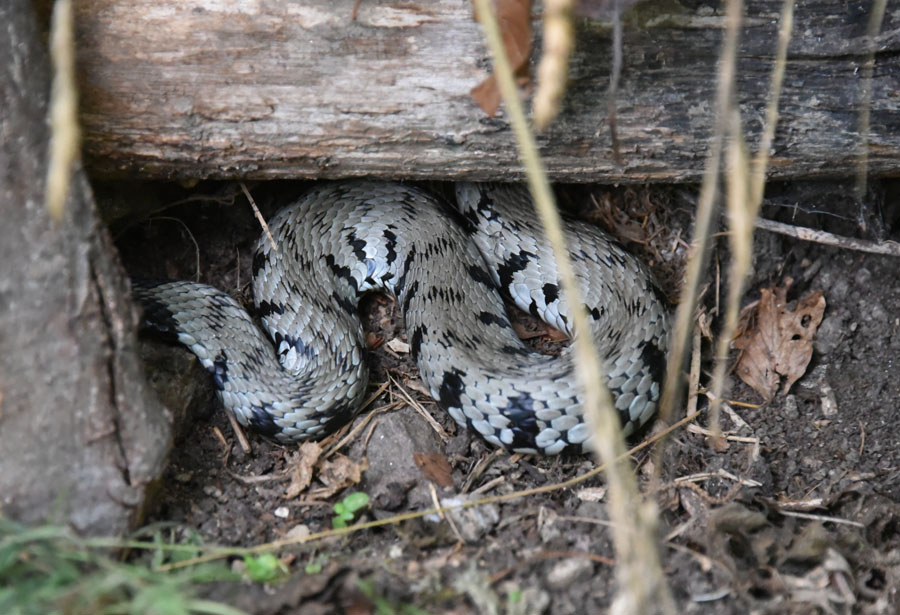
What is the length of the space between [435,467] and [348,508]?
A: 0.51m

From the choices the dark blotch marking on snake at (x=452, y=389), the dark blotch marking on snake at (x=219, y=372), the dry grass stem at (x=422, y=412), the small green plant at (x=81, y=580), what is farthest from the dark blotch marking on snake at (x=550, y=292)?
the small green plant at (x=81, y=580)

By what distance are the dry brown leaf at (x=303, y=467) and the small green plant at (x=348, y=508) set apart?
26cm

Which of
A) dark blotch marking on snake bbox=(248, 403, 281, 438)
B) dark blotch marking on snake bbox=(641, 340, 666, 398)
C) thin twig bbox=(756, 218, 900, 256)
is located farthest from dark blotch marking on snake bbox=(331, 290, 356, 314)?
thin twig bbox=(756, 218, 900, 256)

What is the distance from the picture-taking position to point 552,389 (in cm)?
371

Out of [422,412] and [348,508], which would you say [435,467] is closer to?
[422,412]

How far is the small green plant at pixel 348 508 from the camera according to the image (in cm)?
335

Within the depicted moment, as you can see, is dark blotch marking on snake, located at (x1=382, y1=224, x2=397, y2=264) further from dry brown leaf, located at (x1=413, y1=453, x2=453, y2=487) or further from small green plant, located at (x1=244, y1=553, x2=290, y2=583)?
small green plant, located at (x1=244, y1=553, x2=290, y2=583)

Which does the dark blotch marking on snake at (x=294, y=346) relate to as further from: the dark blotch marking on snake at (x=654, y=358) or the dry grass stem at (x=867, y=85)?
the dry grass stem at (x=867, y=85)

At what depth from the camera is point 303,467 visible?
3688mm

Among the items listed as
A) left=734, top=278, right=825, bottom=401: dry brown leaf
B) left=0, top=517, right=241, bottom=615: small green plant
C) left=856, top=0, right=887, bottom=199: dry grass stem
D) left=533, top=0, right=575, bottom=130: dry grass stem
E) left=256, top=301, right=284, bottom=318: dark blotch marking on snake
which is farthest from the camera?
left=256, top=301, right=284, bottom=318: dark blotch marking on snake

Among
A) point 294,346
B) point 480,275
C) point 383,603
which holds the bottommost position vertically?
point 383,603

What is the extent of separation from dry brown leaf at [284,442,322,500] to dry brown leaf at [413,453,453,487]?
1.52 ft

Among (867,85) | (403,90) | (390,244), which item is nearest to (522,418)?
(390,244)

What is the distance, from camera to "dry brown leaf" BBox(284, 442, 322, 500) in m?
3.60
